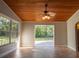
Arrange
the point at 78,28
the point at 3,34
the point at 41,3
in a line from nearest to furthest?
the point at 41,3, the point at 3,34, the point at 78,28

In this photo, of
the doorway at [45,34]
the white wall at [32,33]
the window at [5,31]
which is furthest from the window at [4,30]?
the doorway at [45,34]

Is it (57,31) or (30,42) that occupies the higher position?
(57,31)

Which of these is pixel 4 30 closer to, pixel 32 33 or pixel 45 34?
pixel 32 33

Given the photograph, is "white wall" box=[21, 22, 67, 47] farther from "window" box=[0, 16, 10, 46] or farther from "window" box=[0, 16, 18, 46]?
"window" box=[0, 16, 10, 46]

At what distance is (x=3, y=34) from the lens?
8125 millimetres

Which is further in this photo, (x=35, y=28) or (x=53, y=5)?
(x=35, y=28)

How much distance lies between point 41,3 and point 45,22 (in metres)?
4.74

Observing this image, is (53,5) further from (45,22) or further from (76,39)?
(45,22)

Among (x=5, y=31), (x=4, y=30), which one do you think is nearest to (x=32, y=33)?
(x=5, y=31)

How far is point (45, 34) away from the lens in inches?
497

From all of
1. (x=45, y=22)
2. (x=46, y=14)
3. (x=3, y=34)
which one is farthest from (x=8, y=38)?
(x=45, y=22)

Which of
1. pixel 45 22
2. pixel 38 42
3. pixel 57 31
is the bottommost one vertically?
pixel 38 42

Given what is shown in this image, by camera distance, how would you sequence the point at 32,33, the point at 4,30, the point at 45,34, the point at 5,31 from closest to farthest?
1. the point at 4,30
2. the point at 5,31
3. the point at 32,33
4. the point at 45,34

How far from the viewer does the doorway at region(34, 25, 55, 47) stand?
12492mm
